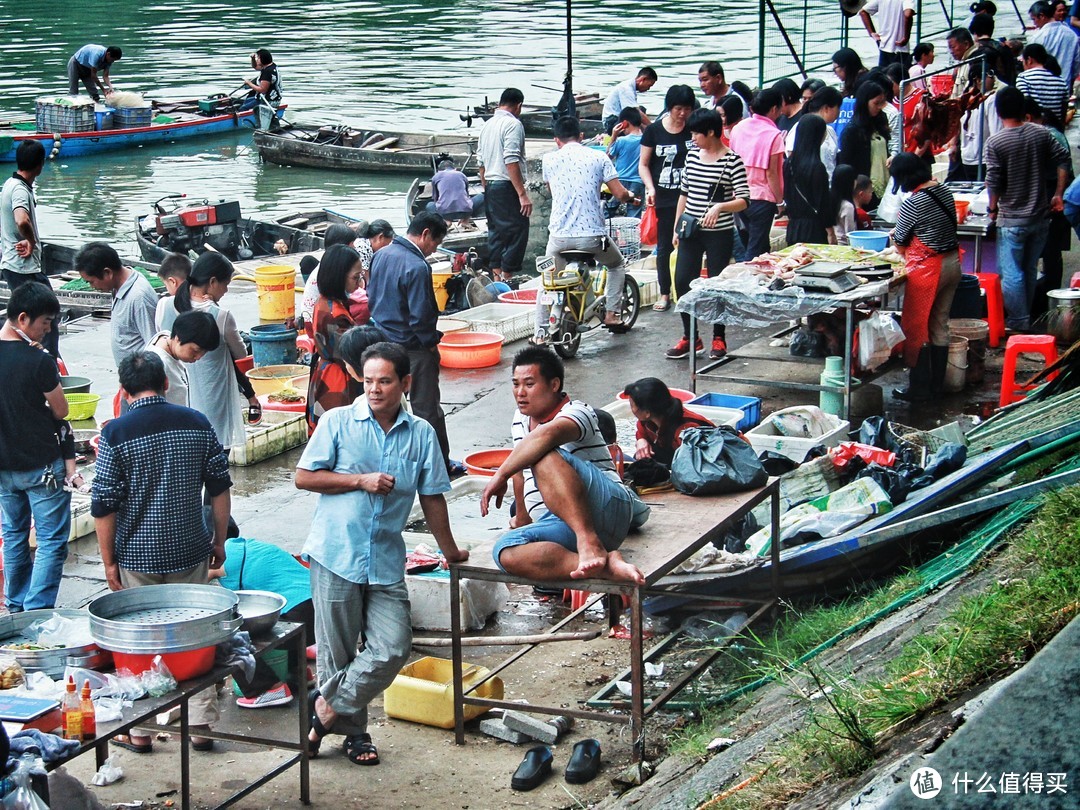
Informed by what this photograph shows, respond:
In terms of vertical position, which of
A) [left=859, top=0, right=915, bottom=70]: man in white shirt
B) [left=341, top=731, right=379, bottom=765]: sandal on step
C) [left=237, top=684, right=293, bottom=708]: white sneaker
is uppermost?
[left=859, top=0, right=915, bottom=70]: man in white shirt

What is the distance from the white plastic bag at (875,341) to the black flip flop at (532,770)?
460cm

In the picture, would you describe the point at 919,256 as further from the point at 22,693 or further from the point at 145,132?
the point at 145,132

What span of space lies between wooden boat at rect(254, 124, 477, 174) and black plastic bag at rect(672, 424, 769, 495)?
68.9 ft

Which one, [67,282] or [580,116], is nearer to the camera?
[67,282]

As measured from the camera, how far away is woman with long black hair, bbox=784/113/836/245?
10.5 metres

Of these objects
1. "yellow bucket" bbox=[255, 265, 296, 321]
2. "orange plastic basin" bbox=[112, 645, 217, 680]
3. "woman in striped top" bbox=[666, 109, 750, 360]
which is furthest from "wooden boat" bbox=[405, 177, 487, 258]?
"orange plastic basin" bbox=[112, 645, 217, 680]

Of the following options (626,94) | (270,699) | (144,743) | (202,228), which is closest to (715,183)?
(270,699)

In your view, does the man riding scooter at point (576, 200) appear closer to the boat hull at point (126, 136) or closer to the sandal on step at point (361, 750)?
the sandal on step at point (361, 750)

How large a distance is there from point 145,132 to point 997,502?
95.5 feet

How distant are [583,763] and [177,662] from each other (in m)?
1.69

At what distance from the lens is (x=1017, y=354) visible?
8.70 metres

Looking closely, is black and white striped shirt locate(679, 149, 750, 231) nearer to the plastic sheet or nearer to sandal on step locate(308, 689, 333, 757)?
the plastic sheet

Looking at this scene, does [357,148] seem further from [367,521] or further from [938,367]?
[367,521]

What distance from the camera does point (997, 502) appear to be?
Answer: 19.4 ft
